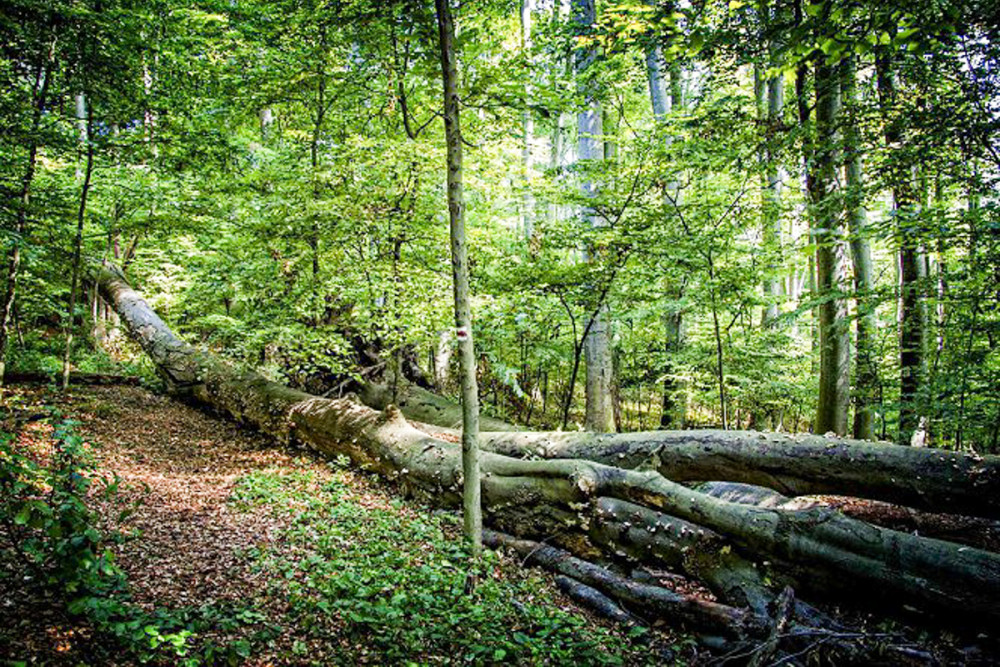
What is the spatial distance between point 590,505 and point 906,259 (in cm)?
683

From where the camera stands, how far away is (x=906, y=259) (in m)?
8.01

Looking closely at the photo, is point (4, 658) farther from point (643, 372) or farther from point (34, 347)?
point (643, 372)

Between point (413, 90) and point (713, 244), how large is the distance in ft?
18.6

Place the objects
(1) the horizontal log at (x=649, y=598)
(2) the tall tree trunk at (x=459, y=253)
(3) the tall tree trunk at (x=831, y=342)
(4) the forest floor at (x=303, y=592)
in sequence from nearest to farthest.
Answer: (4) the forest floor at (x=303, y=592)
(1) the horizontal log at (x=649, y=598)
(2) the tall tree trunk at (x=459, y=253)
(3) the tall tree trunk at (x=831, y=342)

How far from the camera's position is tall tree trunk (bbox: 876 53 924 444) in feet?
15.9

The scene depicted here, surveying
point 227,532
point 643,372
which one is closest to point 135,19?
point 227,532

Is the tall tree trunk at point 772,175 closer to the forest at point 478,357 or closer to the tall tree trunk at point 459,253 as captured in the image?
the forest at point 478,357

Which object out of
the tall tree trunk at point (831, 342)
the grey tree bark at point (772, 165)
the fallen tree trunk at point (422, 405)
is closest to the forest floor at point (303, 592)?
the fallen tree trunk at point (422, 405)

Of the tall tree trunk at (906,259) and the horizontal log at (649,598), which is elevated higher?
the tall tree trunk at (906,259)

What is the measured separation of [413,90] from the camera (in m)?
8.61

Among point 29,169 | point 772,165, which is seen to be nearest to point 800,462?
point 772,165

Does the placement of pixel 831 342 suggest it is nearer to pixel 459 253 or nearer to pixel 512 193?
pixel 459 253

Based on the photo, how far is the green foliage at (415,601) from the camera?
3482 millimetres

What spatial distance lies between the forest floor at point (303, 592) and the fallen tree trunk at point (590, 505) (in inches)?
23.7
